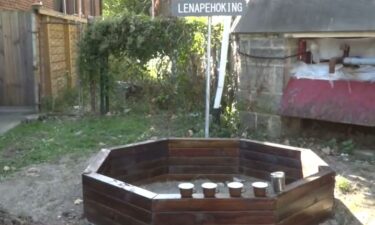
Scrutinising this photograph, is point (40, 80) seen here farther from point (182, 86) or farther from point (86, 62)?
point (182, 86)

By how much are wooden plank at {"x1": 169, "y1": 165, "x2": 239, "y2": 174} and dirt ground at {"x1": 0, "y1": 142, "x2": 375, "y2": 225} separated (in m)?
1.11

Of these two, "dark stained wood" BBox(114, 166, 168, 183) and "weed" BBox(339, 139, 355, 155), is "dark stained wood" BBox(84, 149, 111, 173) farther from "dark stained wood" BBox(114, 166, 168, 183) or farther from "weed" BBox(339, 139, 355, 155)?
"weed" BBox(339, 139, 355, 155)

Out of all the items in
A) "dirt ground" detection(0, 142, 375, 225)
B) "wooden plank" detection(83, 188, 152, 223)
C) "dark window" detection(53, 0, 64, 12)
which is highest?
"dark window" detection(53, 0, 64, 12)

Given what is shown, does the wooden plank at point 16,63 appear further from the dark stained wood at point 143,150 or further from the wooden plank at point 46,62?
the dark stained wood at point 143,150

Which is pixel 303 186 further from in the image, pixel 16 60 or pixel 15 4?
pixel 15 4

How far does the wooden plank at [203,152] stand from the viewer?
5.61 meters

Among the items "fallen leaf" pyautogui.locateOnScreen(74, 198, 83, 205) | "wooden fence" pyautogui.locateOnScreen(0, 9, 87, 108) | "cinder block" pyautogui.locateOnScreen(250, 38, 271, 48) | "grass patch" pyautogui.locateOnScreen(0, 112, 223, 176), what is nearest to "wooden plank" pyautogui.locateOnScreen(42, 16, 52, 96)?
"wooden fence" pyautogui.locateOnScreen(0, 9, 87, 108)

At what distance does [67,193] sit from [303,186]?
2.54 metres

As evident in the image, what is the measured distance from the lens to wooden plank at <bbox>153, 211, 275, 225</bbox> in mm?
3682

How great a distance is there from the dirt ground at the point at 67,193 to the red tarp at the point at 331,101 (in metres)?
0.55

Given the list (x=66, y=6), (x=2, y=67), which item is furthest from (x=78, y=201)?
(x=66, y=6)

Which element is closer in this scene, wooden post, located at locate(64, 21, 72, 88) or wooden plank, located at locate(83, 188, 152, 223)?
wooden plank, located at locate(83, 188, 152, 223)

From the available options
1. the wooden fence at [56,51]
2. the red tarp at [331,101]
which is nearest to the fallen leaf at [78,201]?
the red tarp at [331,101]

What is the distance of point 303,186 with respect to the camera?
157 inches
